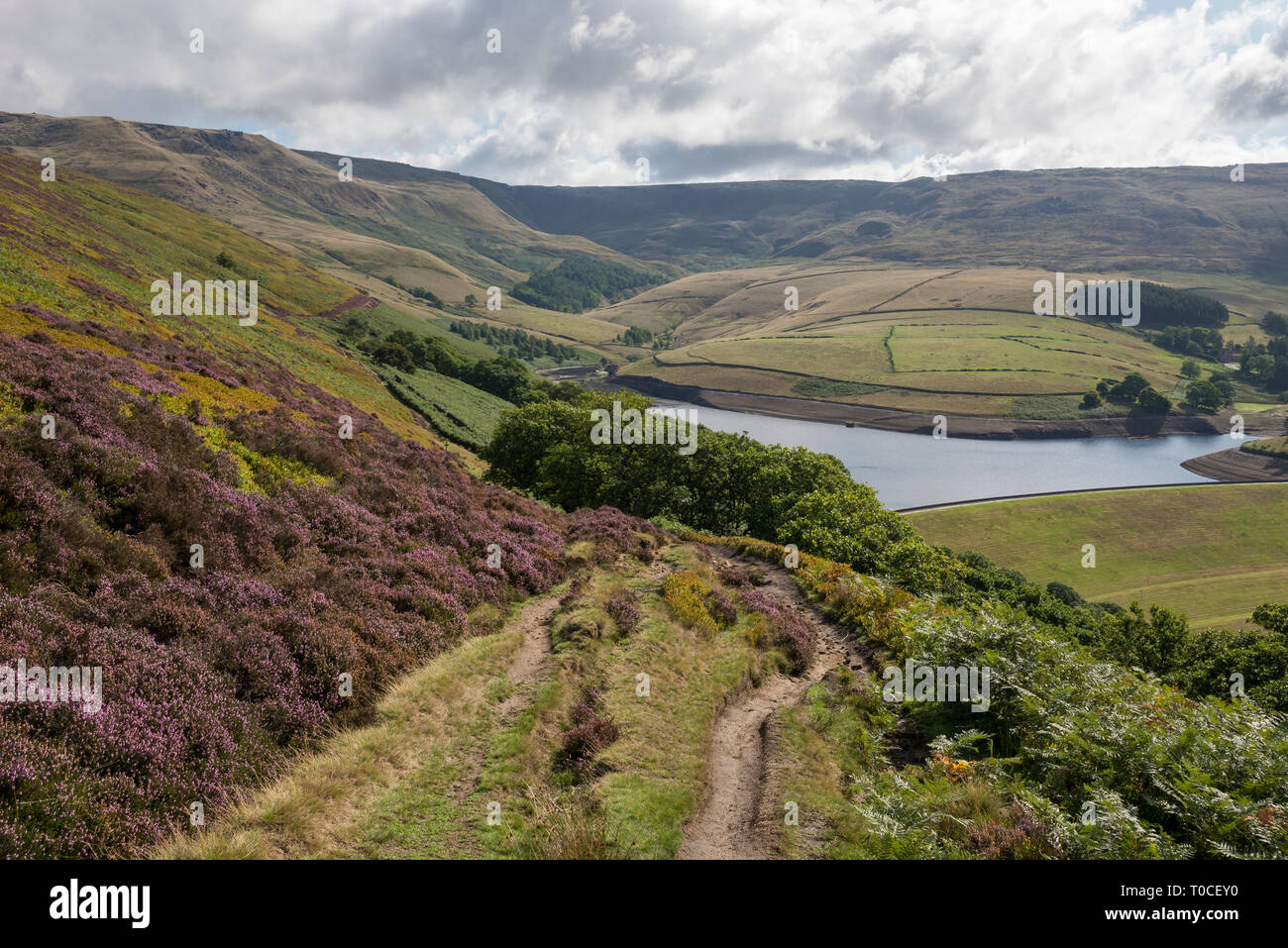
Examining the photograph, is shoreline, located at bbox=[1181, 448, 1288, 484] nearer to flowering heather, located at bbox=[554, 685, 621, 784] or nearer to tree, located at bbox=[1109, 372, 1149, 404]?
tree, located at bbox=[1109, 372, 1149, 404]

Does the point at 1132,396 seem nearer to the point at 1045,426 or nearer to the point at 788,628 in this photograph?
the point at 1045,426

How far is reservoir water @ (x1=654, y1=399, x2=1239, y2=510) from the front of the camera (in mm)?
133750

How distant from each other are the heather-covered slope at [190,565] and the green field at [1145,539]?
254 ft

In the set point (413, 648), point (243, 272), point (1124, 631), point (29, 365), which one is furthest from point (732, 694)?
point (243, 272)

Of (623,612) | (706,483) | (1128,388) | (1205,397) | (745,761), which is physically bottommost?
(745,761)

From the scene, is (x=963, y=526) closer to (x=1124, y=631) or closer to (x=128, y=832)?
(x=1124, y=631)

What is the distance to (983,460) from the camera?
154500mm

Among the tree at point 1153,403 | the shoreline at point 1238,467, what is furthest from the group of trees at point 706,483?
the tree at point 1153,403

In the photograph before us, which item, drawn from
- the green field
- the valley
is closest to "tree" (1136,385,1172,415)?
the green field

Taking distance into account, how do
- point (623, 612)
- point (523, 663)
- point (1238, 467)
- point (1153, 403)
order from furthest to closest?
point (1153, 403), point (1238, 467), point (623, 612), point (523, 663)

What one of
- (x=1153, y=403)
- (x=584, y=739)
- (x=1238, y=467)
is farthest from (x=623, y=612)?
(x=1153, y=403)

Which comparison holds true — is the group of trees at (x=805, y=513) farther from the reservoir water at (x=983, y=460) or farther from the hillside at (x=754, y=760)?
the reservoir water at (x=983, y=460)

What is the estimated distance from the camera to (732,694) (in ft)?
54.4

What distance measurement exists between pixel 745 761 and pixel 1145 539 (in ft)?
353
